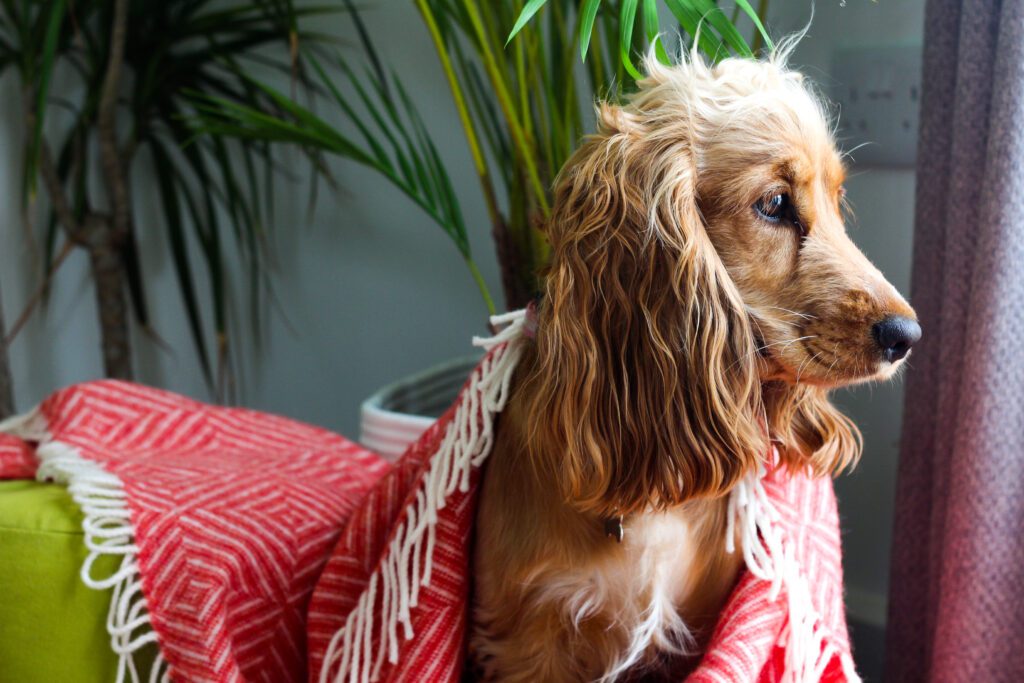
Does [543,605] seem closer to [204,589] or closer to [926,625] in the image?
[204,589]

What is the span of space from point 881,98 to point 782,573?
0.74 meters

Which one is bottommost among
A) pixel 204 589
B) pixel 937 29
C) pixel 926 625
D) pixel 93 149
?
pixel 926 625

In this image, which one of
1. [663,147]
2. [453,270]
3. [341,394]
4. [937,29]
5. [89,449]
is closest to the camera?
[663,147]

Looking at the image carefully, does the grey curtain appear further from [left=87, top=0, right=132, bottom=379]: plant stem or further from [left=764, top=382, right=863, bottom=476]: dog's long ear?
[left=87, top=0, right=132, bottom=379]: plant stem

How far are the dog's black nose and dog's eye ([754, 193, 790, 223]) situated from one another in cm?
13

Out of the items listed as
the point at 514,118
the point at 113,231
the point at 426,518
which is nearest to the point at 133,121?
the point at 113,231

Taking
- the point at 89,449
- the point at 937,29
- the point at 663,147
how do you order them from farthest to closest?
the point at 89,449 → the point at 937,29 → the point at 663,147

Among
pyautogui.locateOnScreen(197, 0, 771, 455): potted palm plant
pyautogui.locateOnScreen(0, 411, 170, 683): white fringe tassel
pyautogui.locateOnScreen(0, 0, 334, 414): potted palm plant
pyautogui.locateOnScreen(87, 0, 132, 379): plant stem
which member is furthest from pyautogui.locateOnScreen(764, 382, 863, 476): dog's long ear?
pyautogui.locateOnScreen(87, 0, 132, 379): plant stem

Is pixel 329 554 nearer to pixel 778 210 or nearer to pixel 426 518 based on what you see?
pixel 426 518

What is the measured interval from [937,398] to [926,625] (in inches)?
12.2

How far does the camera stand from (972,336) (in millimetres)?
1091

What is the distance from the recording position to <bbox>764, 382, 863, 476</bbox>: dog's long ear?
914 mm

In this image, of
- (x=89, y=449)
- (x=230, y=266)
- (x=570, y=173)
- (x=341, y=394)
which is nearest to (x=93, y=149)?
(x=230, y=266)

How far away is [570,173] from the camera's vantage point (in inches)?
34.5
